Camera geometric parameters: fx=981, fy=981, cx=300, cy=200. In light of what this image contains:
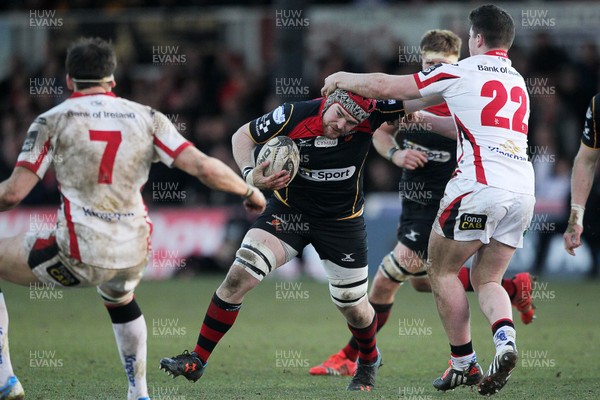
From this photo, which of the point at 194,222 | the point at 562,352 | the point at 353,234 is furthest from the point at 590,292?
the point at 353,234

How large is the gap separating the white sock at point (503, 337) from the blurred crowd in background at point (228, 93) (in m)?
9.60

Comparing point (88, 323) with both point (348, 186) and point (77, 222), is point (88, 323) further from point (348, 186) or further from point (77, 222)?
point (77, 222)

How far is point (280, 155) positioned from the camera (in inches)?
279

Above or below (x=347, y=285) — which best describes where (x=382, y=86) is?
above

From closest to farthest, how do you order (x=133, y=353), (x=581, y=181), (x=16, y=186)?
(x=16, y=186)
(x=133, y=353)
(x=581, y=181)

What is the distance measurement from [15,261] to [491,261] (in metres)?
3.22

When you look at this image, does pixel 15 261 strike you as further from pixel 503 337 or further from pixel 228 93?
pixel 228 93

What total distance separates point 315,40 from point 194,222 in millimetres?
4723

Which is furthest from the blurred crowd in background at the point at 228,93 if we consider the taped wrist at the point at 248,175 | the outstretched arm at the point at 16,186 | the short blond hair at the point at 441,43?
the outstretched arm at the point at 16,186

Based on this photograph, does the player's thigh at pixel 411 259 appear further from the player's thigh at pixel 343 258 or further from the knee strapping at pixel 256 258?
the knee strapping at pixel 256 258

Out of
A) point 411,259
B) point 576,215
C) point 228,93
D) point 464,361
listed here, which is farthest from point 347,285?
point 228,93

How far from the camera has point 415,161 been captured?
27.1 feet

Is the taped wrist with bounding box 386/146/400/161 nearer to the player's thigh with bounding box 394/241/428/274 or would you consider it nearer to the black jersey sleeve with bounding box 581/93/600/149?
the player's thigh with bounding box 394/241/428/274

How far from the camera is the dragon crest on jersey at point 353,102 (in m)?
7.14
